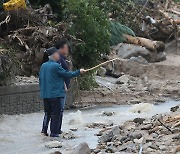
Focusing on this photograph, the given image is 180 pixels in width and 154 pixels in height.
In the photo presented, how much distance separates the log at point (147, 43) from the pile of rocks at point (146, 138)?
12.2 meters

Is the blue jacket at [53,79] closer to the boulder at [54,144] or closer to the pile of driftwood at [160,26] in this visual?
the boulder at [54,144]

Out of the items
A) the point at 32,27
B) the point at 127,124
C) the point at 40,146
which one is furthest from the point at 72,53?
the point at 40,146

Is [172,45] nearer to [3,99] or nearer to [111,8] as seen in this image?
[111,8]

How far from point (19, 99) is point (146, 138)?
538cm

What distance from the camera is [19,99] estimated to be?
12758 mm

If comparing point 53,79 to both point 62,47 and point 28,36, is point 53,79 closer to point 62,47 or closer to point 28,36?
point 62,47

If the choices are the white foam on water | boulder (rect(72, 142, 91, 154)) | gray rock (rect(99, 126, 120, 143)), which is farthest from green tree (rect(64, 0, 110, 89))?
boulder (rect(72, 142, 91, 154))

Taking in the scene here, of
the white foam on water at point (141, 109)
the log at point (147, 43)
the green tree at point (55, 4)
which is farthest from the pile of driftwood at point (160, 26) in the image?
the white foam on water at point (141, 109)

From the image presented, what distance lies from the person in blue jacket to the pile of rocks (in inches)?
33.4

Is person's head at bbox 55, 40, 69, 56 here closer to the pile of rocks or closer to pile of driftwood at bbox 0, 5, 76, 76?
the pile of rocks

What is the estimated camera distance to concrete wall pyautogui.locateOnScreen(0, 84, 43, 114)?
12.4 metres

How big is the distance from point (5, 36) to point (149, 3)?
12782 mm

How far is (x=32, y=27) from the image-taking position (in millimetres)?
15141

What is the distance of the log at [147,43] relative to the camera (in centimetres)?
2158
